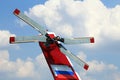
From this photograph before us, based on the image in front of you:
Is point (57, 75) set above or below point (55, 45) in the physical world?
below

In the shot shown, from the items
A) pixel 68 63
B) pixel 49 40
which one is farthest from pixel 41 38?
pixel 68 63

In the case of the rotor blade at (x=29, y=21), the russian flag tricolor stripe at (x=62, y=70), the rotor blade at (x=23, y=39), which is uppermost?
the rotor blade at (x=29, y=21)

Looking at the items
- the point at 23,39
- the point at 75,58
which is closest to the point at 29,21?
the point at 23,39

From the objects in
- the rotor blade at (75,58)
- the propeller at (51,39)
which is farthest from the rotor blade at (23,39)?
the rotor blade at (75,58)

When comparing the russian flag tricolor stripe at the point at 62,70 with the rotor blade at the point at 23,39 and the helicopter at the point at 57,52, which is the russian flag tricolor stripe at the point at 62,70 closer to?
the helicopter at the point at 57,52

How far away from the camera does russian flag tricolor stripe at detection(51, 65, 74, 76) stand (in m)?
57.9

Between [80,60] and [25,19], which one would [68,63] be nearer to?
[80,60]

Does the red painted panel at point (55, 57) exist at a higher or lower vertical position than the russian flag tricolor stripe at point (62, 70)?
higher

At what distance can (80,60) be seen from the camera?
5844cm

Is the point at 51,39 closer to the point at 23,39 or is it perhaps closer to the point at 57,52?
the point at 57,52

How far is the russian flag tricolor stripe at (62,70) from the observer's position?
57.9 metres

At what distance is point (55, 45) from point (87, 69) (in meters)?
5.16

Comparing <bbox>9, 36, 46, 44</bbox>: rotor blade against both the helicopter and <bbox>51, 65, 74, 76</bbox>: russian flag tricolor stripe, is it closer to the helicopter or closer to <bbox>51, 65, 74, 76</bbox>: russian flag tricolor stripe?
the helicopter

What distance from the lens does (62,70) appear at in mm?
58531
